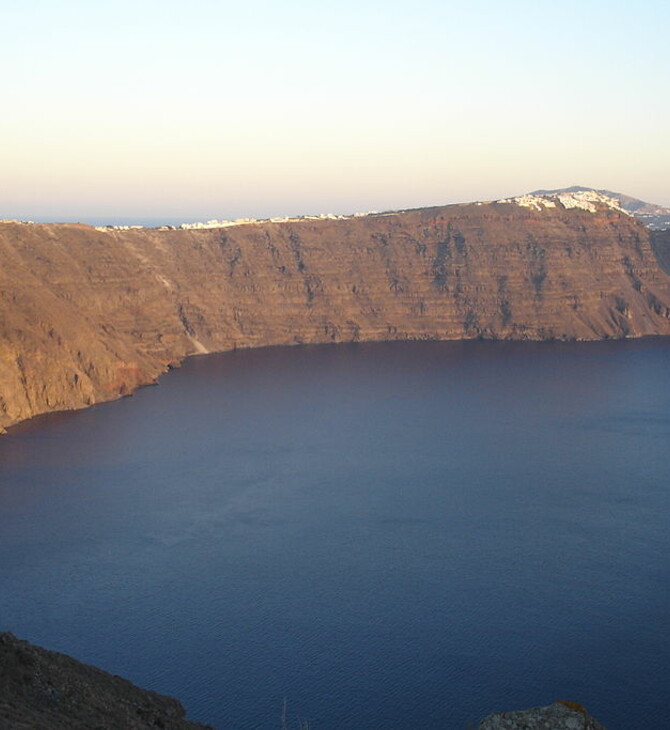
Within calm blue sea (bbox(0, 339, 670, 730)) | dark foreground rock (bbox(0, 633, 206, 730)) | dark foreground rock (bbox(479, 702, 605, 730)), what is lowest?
calm blue sea (bbox(0, 339, 670, 730))

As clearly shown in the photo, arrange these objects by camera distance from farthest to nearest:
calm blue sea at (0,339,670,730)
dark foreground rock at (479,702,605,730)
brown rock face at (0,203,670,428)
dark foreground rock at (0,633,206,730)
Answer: brown rock face at (0,203,670,428), calm blue sea at (0,339,670,730), dark foreground rock at (0,633,206,730), dark foreground rock at (479,702,605,730)

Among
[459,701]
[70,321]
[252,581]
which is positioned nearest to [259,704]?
[459,701]

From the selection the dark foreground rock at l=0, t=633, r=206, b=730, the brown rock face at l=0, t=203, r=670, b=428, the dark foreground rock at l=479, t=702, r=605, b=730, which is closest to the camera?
the dark foreground rock at l=479, t=702, r=605, b=730

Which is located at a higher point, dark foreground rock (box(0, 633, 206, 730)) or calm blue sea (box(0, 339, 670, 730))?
dark foreground rock (box(0, 633, 206, 730))

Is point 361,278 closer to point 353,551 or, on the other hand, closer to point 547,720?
point 353,551

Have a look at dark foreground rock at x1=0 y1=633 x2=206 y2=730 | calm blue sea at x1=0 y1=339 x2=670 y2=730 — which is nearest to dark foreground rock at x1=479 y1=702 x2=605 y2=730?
dark foreground rock at x1=0 y1=633 x2=206 y2=730

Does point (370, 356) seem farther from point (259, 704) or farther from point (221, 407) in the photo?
point (259, 704)

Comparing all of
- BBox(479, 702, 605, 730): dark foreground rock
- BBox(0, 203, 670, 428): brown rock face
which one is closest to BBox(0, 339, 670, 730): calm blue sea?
BBox(479, 702, 605, 730): dark foreground rock

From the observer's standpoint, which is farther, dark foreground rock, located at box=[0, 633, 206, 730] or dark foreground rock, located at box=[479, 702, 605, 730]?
dark foreground rock, located at box=[0, 633, 206, 730]

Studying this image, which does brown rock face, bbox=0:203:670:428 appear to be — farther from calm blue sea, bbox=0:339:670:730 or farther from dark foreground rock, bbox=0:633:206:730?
dark foreground rock, bbox=0:633:206:730
